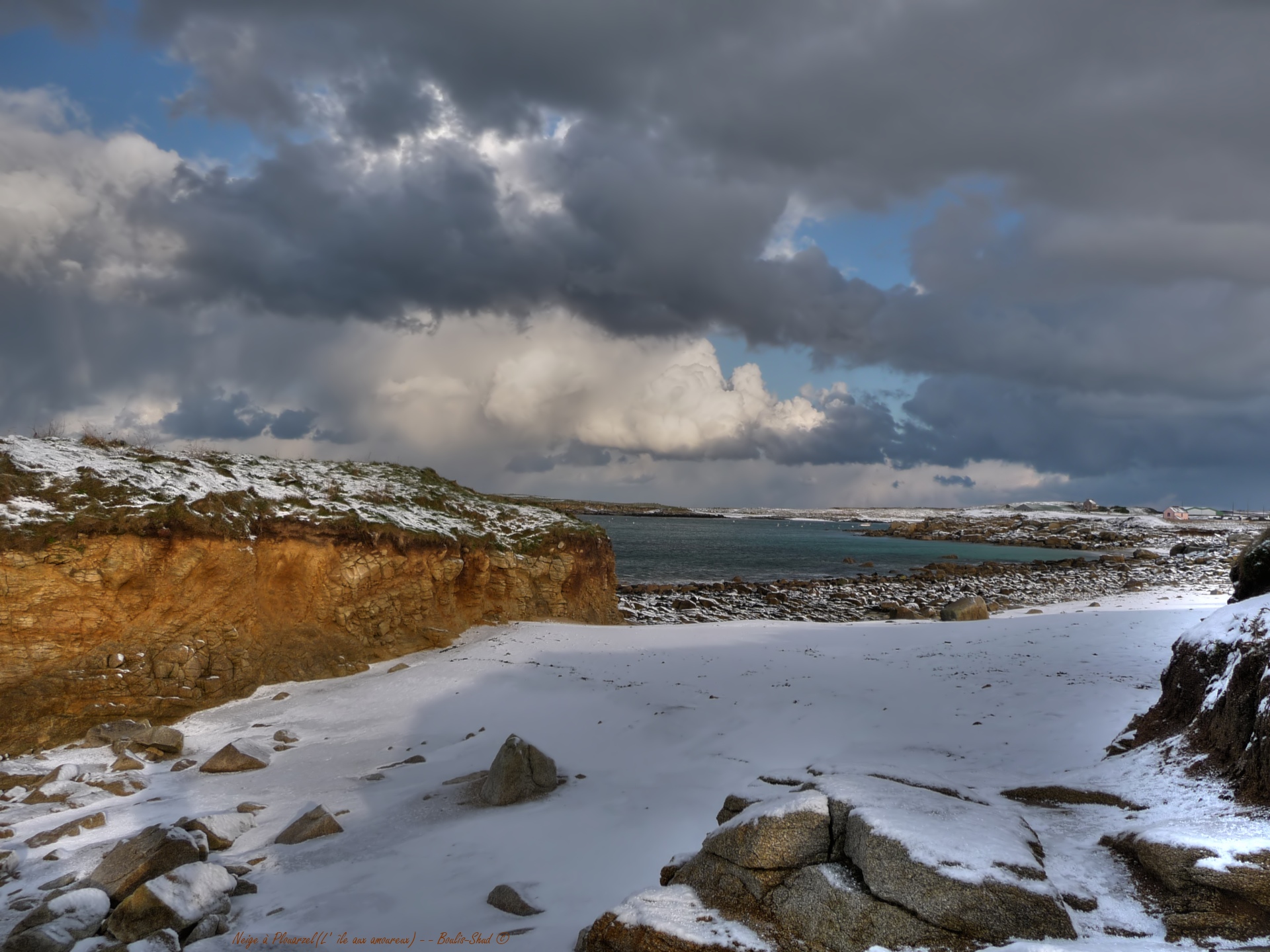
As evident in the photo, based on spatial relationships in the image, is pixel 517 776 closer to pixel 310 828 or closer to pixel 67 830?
pixel 310 828

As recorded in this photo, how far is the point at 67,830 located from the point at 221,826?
7.15 feet

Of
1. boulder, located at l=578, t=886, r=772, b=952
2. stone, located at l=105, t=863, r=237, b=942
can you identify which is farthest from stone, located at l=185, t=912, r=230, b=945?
boulder, located at l=578, t=886, r=772, b=952

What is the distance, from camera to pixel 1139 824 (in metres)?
5.49

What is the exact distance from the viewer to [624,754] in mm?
10812

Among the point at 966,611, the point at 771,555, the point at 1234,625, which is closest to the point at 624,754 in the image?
the point at 1234,625

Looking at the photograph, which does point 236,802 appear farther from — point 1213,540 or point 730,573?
point 1213,540

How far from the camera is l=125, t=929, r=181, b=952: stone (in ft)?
19.1

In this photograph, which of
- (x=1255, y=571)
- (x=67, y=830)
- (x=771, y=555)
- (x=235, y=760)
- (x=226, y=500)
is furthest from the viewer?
(x=771, y=555)

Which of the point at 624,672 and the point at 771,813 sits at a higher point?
the point at 771,813

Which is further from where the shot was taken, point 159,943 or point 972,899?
point 159,943

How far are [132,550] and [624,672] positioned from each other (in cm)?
1079

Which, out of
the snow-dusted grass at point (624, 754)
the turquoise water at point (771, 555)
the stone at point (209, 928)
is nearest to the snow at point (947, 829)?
the snow-dusted grass at point (624, 754)

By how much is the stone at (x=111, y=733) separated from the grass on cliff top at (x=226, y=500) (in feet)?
12.6

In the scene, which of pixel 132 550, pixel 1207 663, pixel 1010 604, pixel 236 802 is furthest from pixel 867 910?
pixel 1010 604
